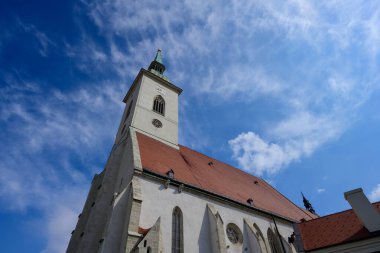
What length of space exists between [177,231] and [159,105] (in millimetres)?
12833

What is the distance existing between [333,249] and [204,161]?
1214cm

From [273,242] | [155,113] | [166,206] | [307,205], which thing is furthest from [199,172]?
[307,205]

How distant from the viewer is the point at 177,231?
12.1m

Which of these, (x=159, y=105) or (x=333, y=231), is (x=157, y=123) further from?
(x=333, y=231)

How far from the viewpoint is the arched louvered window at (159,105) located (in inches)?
866

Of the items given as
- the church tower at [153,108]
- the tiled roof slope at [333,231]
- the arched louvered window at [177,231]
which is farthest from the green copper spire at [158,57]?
the tiled roof slope at [333,231]

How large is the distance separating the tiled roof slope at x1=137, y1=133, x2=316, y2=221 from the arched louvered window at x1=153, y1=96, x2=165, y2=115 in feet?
13.0

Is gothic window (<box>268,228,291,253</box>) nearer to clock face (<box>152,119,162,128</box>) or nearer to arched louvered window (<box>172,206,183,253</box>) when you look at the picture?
arched louvered window (<box>172,206,183,253</box>)

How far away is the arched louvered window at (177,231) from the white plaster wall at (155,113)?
7.93 m

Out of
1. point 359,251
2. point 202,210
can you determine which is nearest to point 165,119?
point 202,210

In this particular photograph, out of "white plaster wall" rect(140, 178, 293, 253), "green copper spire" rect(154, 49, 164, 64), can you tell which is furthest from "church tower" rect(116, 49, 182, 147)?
"white plaster wall" rect(140, 178, 293, 253)

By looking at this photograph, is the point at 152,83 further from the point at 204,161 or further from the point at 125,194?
the point at 125,194

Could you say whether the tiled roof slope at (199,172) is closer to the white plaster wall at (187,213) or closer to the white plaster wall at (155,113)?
the white plaster wall at (187,213)

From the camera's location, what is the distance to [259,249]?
43.2ft
